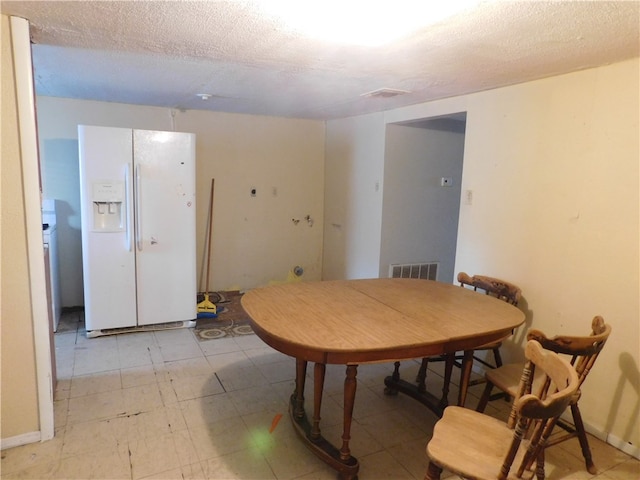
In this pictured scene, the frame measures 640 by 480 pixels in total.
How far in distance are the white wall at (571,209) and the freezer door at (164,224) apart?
2.35 m

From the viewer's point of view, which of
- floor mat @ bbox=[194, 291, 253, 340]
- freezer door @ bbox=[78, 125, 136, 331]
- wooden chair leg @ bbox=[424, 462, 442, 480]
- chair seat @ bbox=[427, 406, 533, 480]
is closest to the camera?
chair seat @ bbox=[427, 406, 533, 480]

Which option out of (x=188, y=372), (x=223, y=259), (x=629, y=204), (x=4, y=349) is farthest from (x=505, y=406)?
(x=223, y=259)

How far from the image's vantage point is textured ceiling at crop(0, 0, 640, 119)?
5.48ft

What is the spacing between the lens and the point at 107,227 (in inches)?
135

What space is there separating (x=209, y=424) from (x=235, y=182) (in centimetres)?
291

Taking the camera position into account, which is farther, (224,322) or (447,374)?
(224,322)

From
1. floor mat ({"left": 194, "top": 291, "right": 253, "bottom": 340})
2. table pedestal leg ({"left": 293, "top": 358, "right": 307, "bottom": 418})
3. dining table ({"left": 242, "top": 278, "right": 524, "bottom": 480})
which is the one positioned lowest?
floor mat ({"left": 194, "top": 291, "right": 253, "bottom": 340})

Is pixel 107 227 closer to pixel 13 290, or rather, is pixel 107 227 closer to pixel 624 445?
pixel 13 290

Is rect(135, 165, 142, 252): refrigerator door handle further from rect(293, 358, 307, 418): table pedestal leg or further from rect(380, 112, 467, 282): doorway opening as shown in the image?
rect(380, 112, 467, 282): doorway opening

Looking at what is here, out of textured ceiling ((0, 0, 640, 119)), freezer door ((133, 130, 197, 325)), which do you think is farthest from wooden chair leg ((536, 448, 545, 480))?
freezer door ((133, 130, 197, 325))

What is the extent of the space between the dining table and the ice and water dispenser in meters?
1.70

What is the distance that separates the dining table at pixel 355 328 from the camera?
5.83ft

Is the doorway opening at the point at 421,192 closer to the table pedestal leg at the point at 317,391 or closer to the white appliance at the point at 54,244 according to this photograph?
the table pedestal leg at the point at 317,391

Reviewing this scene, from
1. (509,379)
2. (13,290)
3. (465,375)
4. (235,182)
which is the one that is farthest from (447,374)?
(235,182)
